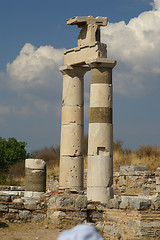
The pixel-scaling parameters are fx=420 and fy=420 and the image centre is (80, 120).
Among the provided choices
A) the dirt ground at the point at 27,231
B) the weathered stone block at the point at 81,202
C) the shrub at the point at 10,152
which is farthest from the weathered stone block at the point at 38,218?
the shrub at the point at 10,152

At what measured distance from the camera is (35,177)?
16250 mm

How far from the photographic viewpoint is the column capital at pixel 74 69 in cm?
1614

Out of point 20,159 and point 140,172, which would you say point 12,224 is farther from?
point 20,159

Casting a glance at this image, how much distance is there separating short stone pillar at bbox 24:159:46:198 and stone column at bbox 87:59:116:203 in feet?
7.88

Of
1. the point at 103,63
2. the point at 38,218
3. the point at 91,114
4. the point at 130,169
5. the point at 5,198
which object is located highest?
the point at 103,63

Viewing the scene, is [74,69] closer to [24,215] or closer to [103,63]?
[103,63]

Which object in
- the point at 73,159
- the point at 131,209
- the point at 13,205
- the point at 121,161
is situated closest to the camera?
the point at 131,209

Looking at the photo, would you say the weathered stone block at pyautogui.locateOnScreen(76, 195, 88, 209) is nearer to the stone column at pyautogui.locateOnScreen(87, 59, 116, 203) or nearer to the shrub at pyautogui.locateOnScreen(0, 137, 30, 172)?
the stone column at pyautogui.locateOnScreen(87, 59, 116, 203)

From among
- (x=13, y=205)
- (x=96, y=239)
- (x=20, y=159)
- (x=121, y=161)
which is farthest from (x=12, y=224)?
(x=20, y=159)

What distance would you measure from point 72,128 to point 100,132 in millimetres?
1716

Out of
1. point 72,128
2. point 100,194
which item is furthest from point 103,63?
point 100,194

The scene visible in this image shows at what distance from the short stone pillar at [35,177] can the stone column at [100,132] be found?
240 cm

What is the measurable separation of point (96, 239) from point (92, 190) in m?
12.8

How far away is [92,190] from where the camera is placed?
14.5 metres
